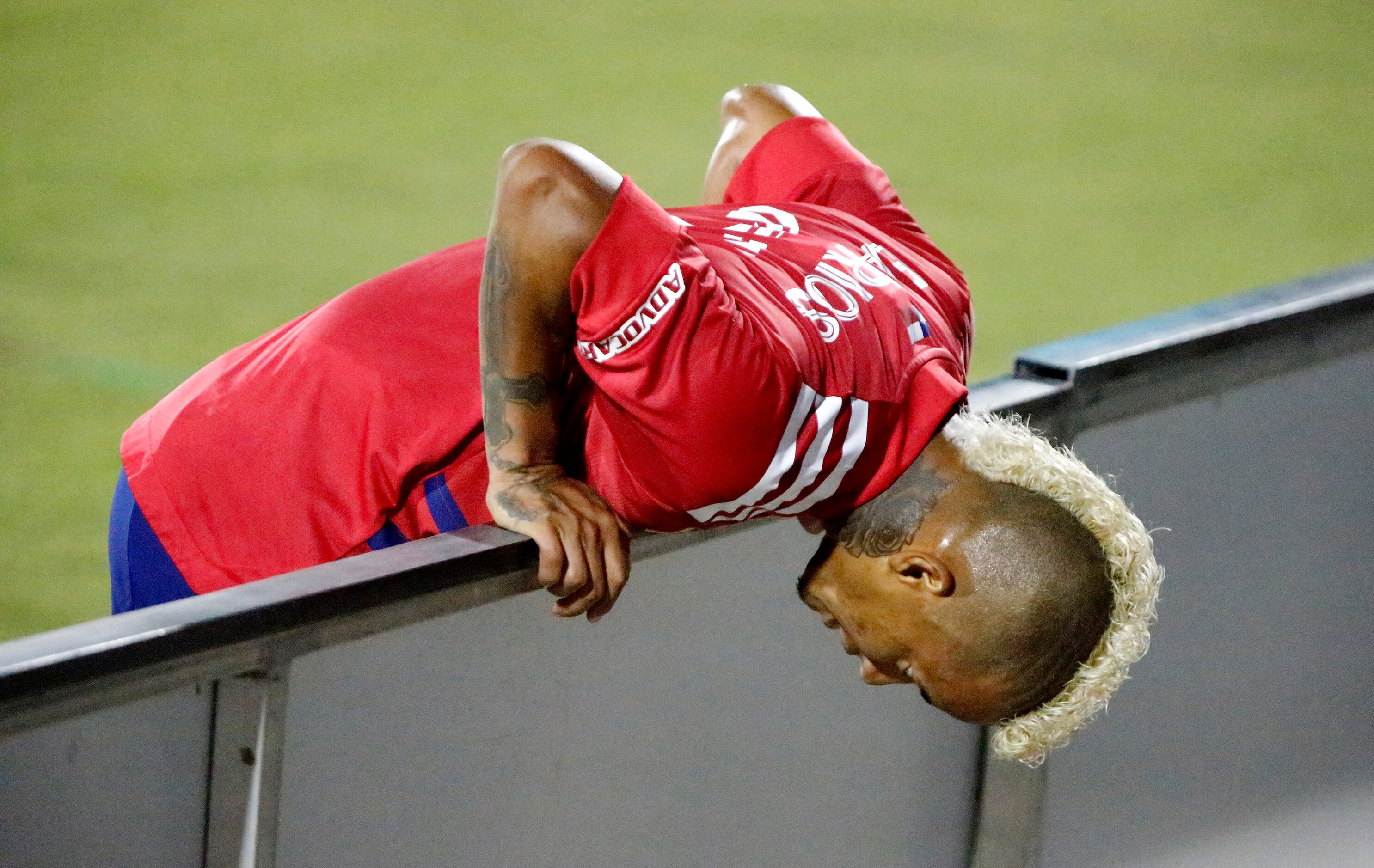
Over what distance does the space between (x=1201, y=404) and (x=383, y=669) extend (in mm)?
1304

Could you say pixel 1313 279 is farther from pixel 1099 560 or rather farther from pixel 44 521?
→ pixel 44 521

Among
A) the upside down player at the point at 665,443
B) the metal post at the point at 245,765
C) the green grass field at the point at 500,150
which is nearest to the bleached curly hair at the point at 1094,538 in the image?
the upside down player at the point at 665,443

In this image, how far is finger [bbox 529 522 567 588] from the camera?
4.86 feet

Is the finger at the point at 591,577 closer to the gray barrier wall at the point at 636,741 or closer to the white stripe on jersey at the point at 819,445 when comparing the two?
the gray barrier wall at the point at 636,741

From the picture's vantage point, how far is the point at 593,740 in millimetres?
1670

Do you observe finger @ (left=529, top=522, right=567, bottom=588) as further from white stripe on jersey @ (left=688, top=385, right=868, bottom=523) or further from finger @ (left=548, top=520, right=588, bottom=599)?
white stripe on jersey @ (left=688, top=385, right=868, bottom=523)

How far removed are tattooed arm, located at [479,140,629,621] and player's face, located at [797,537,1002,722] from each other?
0.76 ft

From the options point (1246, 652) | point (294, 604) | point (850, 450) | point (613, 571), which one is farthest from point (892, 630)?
point (1246, 652)

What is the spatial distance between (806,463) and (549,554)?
0.84ft

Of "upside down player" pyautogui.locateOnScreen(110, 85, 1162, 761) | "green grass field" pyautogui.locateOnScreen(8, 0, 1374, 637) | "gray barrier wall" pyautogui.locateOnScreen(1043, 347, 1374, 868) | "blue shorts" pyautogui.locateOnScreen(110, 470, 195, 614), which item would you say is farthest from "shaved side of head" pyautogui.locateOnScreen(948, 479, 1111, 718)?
"green grass field" pyautogui.locateOnScreen(8, 0, 1374, 637)

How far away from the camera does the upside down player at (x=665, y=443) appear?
1.48m

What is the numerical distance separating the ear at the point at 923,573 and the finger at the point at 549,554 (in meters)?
0.33

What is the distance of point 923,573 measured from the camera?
61.9 inches

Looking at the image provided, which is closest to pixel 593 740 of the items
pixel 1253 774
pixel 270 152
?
pixel 1253 774
